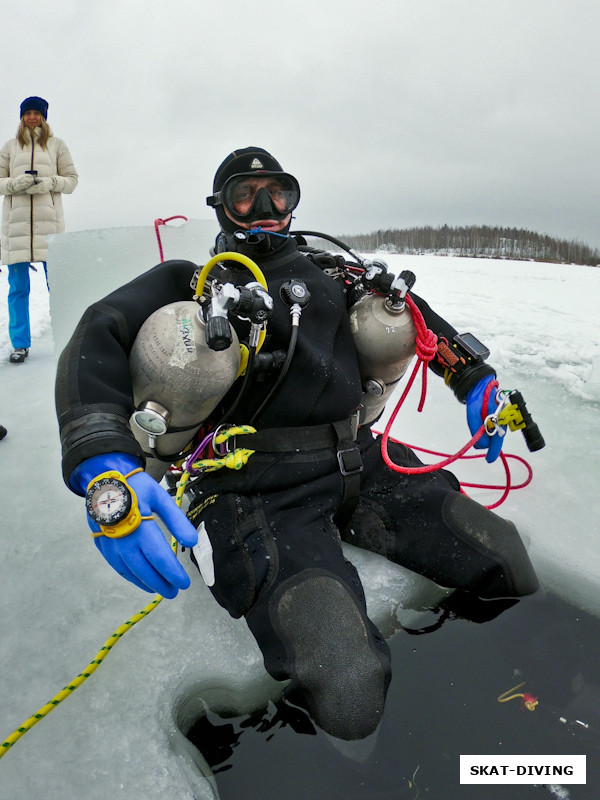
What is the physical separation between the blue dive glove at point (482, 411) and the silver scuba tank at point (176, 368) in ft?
3.35

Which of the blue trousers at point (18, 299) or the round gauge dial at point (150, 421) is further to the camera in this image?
the blue trousers at point (18, 299)

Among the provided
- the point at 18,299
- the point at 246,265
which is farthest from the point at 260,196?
the point at 18,299

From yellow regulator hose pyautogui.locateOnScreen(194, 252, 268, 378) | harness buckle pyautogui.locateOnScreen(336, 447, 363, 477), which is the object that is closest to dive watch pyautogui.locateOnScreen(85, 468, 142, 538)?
yellow regulator hose pyautogui.locateOnScreen(194, 252, 268, 378)

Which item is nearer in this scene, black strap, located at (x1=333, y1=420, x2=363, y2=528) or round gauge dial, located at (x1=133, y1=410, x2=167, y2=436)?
round gauge dial, located at (x1=133, y1=410, x2=167, y2=436)


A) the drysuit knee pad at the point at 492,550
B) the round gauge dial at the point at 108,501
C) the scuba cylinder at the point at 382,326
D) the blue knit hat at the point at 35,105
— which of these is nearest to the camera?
the round gauge dial at the point at 108,501

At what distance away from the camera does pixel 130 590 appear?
180cm

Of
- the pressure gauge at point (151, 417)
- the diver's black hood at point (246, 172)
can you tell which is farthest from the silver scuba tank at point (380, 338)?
the pressure gauge at point (151, 417)

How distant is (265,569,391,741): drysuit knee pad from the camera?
1287 mm

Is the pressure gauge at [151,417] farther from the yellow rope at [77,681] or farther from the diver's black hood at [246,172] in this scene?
the diver's black hood at [246,172]

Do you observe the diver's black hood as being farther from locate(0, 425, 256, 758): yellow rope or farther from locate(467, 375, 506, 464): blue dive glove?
locate(467, 375, 506, 464): blue dive glove

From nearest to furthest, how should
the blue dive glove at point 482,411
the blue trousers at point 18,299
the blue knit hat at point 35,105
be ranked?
the blue dive glove at point 482,411 < the blue knit hat at point 35,105 < the blue trousers at point 18,299

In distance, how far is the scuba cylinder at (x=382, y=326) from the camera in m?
1.92

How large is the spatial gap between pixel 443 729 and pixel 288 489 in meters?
0.79

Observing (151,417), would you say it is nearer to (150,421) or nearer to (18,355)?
(150,421)
